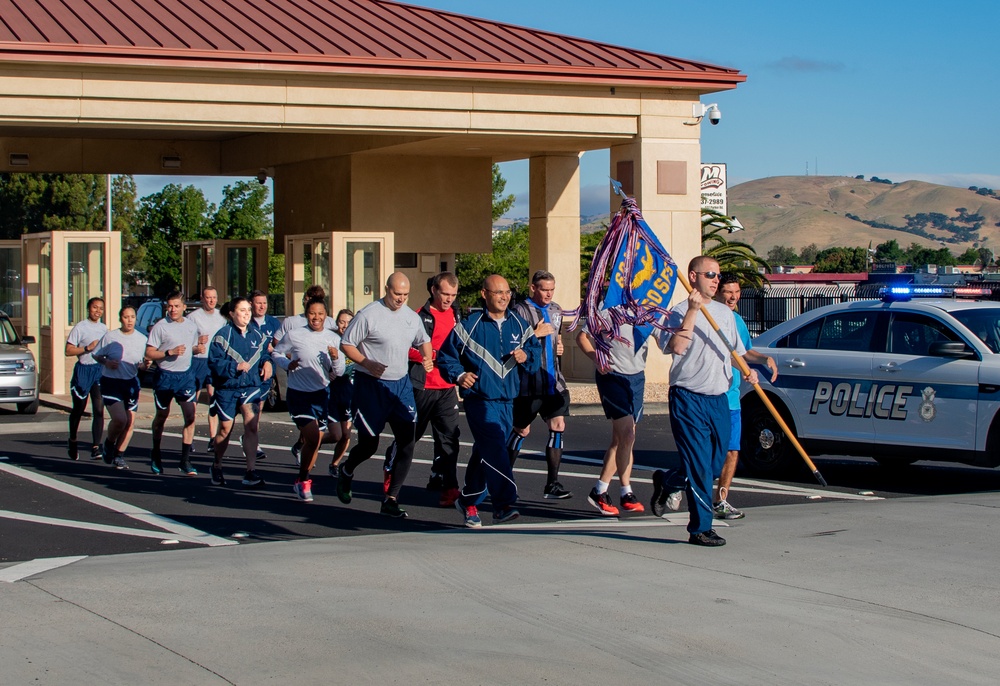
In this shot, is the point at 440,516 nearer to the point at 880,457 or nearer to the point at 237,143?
the point at 880,457

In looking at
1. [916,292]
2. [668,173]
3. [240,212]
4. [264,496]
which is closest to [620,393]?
[264,496]

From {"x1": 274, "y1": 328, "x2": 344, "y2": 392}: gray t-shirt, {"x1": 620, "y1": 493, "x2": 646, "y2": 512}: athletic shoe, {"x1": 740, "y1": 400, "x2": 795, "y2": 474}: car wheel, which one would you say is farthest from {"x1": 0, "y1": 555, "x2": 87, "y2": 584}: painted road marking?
{"x1": 740, "y1": 400, "x2": 795, "y2": 474}: car wheel

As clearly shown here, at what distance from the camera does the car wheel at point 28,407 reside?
62.5 ft

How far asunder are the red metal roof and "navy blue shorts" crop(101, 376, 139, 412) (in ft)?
22.8

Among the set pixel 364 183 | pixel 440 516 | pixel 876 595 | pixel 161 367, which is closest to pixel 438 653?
pixel 876 595

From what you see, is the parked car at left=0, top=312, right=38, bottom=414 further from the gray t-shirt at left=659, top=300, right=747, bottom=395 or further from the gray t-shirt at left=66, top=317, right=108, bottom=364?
the gray t-shirt at left=659, top=300, right=747, bottom=395

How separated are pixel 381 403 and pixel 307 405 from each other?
161cm

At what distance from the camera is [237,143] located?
1060 inches

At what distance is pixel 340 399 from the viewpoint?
38.9 feet

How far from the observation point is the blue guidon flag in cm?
993

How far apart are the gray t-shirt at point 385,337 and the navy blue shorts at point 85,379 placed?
5.12 metres

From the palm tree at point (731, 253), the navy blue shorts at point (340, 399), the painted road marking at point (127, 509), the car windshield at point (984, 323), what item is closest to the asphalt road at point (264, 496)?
the painted road marking at point (127, 509)

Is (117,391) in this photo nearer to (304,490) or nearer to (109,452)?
(109,452)

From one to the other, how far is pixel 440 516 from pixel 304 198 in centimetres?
1616
